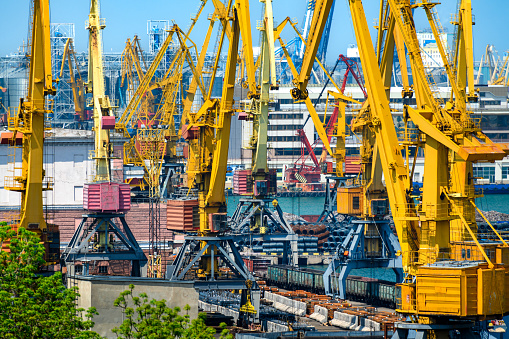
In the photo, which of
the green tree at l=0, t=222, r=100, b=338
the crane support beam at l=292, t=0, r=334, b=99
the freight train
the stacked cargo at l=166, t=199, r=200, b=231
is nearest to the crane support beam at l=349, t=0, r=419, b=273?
the crane support beam at l=292, t=0, r=334, b=99

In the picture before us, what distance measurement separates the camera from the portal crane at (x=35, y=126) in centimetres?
5438

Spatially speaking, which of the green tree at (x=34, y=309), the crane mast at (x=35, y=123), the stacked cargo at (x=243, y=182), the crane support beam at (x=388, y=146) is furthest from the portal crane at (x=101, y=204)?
the crane support beam at (x=388, y=146)

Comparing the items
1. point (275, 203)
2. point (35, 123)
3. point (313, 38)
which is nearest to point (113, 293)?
point (35, 123)

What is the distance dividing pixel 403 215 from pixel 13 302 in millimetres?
17784

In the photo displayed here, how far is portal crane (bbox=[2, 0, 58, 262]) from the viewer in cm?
5438

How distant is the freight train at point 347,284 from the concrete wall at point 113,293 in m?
22.4

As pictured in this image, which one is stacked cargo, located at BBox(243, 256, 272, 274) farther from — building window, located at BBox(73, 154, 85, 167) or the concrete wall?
the concrete wall

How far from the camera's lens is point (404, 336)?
137 ft

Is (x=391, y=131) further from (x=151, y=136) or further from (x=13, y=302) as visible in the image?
(x=151, y=136)

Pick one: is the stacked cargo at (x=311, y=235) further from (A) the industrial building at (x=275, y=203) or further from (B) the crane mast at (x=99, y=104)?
(B) the crane mast at (x=99, y=104)

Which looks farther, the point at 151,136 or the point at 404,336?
the point at 151,136

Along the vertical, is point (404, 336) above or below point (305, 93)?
below

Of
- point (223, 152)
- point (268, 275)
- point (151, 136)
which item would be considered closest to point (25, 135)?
point (223, 152)

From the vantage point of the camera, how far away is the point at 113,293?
168 feet
